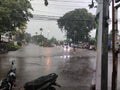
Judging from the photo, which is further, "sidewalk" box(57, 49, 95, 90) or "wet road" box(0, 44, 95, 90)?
"wet road" box(0, 44, 95, 90)

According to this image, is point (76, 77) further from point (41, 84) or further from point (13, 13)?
point (13, 13)

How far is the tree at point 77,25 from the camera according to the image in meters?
85.6

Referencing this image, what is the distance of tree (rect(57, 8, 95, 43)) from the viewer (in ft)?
281

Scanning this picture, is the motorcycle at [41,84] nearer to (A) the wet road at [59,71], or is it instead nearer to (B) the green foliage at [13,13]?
(A) the wet road at [59,71]

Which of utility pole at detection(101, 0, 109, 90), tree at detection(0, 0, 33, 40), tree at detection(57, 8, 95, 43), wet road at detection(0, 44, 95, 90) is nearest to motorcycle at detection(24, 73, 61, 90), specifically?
utility pole at detection(101, 0, 109, 90)

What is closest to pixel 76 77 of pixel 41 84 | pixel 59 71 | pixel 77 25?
pixel 59 71

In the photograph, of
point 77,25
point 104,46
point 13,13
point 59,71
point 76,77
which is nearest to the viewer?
point 104,46

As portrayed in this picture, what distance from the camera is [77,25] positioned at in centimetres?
8556

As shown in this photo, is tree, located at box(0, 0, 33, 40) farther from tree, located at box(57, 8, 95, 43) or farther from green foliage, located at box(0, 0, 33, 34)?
tree, located at box(57, 8, 95, 43)

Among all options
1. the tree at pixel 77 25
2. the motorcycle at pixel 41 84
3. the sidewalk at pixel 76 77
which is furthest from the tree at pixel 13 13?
the tree at pixel 77 25

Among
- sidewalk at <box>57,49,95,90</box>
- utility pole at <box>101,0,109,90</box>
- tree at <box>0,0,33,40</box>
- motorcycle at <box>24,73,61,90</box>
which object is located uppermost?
tree at <box>0,0,33,40</box>

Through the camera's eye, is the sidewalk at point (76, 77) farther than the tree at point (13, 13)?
No

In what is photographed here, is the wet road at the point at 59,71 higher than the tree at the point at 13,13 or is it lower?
lower

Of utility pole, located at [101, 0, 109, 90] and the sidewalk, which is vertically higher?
utility pole, located at [101, 0, 109, 90]
